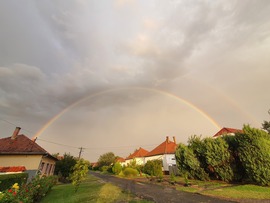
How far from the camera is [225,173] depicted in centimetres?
1540

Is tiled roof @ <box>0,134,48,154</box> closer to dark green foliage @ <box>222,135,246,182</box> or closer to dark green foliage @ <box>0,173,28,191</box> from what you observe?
dark green foliage @ <box>0,173,28,191</box>

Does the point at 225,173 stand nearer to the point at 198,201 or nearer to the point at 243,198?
the point at 243,198

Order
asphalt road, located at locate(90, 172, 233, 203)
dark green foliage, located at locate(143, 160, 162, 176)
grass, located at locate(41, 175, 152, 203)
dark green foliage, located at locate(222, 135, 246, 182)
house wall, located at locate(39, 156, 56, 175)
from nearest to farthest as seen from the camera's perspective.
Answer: grass, located at locate(41, 175, 152, 203), asphalt road, located at locate(90, 172, 233, 203), dark green foliage, located at locate(222, 135, 246, 182), house wall, located at locate(39, 156, 56, 175), dark green foliage, located at locate(143, 160, 162, 176)

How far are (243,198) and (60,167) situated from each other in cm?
2730

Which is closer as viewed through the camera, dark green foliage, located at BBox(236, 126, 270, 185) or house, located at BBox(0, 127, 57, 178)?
dark green foliage, located at BBox(236, 126, 270, 185)

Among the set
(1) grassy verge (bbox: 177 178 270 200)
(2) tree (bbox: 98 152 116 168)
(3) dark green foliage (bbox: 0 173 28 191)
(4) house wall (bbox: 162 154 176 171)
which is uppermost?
(2) tree (bbox: 98 152 116 168)

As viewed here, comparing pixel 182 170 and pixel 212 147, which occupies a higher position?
pixel 212 147

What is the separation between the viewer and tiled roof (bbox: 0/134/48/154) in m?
15.7

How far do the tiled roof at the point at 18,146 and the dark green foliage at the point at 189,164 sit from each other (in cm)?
1715

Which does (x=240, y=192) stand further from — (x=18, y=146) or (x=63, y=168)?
(x=63, y=168)

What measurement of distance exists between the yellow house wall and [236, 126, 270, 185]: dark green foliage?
2142 centimetres

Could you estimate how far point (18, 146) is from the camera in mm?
17141

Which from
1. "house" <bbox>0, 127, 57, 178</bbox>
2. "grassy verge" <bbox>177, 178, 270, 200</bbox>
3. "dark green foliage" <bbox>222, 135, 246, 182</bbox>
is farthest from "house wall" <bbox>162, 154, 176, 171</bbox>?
"house" <bbox>0, 127, 57, 178</bbox>

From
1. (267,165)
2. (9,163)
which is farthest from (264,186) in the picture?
(9,163)
